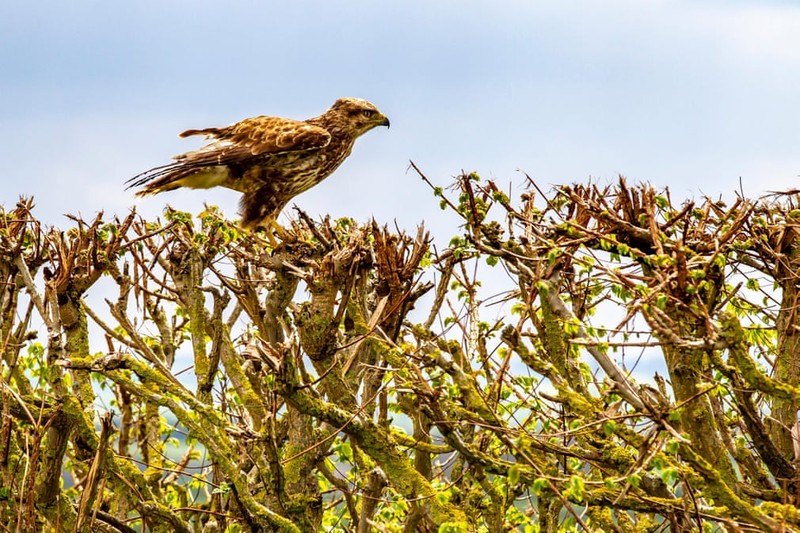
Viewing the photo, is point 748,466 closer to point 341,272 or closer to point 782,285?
point 782,285

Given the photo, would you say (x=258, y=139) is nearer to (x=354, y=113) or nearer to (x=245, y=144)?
(x=245, y=144)

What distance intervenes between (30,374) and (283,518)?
583 cm

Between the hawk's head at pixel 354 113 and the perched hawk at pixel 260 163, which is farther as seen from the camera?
the hawk's head at pixel 354 113

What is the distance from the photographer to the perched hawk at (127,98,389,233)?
32.9 feet

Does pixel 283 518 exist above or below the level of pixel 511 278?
below

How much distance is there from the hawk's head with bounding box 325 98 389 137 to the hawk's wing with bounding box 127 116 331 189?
55 cm

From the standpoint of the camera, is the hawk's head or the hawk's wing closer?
the hawk's wing

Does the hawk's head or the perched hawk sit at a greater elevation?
the hawk's head

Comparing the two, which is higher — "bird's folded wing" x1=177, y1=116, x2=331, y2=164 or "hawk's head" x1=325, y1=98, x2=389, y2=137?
"hawk's head" x1=325, y1=98, x2=389, y2=137

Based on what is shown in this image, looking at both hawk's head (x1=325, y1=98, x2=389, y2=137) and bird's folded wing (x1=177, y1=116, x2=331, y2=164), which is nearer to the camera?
bird's folded wing (x1=177, y1=116, x2=331, y2=164)

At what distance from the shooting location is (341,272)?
6816 mm

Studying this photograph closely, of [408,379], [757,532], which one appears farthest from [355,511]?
[757,532]

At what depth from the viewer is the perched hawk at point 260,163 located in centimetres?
1002

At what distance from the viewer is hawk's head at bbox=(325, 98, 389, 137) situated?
11500 millimetres
